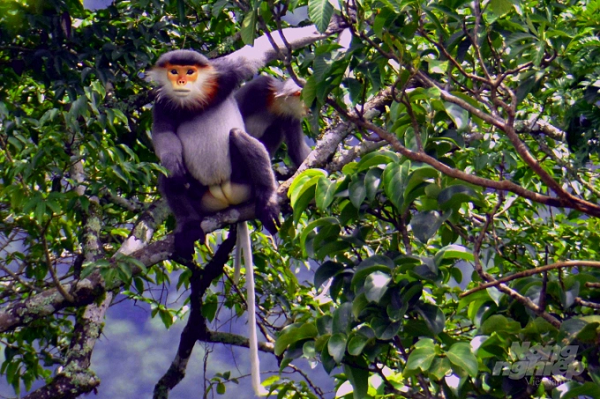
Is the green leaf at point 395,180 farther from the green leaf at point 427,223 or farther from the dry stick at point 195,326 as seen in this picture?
the dry stick at point 195,326

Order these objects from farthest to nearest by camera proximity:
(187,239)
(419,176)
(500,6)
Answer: (187,239) < (419,176) < (500,6)

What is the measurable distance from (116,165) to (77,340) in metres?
0.88

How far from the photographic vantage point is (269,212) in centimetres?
309

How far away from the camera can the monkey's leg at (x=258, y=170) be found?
3.09 meters

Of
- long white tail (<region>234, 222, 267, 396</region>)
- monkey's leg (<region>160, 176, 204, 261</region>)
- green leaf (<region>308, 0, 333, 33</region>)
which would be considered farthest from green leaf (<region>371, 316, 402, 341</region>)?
monkey's leg (<region>160, 176, 204, 261</region>)

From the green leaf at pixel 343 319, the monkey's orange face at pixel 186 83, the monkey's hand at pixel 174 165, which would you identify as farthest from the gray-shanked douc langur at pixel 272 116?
the green leaf at pixel 343 319

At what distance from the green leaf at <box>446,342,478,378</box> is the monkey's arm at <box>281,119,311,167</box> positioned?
2.31 meters

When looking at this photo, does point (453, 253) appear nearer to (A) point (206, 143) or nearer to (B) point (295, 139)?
(A) point (206, 143)

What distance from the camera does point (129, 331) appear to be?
6.95 m

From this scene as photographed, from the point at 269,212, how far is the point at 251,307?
419mm

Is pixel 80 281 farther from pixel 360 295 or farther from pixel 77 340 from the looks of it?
pixel 360 295

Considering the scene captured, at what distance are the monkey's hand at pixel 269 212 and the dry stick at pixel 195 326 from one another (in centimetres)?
25

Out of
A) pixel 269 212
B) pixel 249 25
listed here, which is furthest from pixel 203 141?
pixel 249 25

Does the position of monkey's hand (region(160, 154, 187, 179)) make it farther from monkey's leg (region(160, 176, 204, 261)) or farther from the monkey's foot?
the monkey's foot
